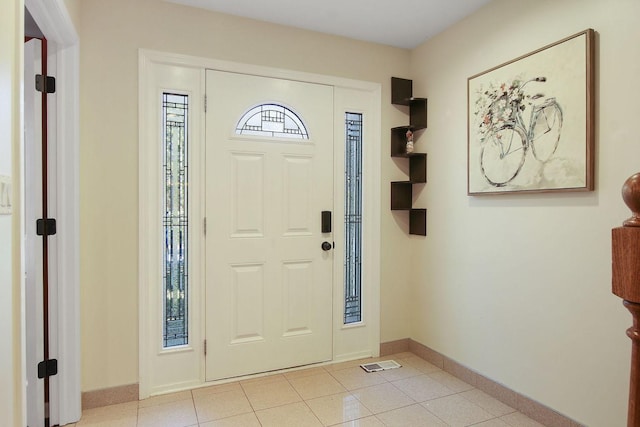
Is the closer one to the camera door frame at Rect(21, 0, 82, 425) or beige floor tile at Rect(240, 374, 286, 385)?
door frame at Rect(21, 0, 82, 425)

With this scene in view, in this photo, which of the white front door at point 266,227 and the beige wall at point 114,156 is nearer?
the beige wall at point 114,156

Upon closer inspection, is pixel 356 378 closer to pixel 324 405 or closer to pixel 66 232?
pixel 324 405

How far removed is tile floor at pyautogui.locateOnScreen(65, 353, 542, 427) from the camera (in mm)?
2174

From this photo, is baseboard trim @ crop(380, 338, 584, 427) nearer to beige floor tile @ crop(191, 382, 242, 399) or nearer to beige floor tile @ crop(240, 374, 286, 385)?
beige floor tile @ crop(240, 374, 286, 385)

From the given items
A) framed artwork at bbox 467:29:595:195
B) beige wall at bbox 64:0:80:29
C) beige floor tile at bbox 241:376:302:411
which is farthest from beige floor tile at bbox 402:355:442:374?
beige wall at bbox 64:0:80:29

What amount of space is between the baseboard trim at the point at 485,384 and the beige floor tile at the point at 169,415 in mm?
1545

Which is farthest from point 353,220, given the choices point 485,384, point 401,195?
point 485,384

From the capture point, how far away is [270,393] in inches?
98.3

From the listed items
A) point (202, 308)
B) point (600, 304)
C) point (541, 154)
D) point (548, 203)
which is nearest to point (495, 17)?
point (541, 154)

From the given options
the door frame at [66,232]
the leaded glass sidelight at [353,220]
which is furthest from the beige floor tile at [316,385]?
the door frame at [66,232]

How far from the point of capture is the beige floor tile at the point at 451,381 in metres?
2.57

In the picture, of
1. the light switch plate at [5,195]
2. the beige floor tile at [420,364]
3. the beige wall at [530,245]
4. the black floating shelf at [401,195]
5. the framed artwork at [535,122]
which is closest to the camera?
the light switch plate at [5,195]

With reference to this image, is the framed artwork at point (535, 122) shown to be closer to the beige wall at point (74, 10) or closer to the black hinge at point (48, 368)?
the beige wall at point (74, 10)

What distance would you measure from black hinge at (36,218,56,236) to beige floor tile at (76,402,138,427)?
1.09 m
